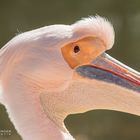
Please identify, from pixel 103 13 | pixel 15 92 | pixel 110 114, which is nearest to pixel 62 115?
pixel 15 92

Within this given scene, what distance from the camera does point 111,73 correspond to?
2742 mm

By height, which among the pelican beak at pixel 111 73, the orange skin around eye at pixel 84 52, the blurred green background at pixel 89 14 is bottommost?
the blurred green background at pixel 89 14

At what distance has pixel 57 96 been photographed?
2814 mm

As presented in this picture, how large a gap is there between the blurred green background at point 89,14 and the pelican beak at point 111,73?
17.4 ft

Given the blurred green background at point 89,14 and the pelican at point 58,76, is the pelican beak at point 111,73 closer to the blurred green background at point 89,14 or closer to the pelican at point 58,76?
the pelican at point 58,76

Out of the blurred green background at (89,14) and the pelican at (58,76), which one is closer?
the pelican at (58,76)

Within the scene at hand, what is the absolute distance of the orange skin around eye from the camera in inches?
108

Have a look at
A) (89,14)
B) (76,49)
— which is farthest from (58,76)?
(89,14)

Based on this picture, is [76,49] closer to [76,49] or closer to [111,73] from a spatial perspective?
[76,49]

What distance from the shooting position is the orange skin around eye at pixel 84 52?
2.73 metres

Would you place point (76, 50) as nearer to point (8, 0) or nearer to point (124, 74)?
point (124, 74)

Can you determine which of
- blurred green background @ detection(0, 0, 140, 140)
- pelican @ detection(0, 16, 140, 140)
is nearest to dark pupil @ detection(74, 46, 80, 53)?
pelican @ detection(0, 16, 140, 140)

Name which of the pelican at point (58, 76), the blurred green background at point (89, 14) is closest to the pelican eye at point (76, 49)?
the pelican at point (58, 76)

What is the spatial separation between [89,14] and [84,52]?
20.5 ft
